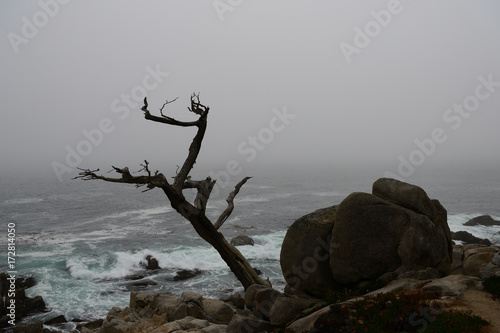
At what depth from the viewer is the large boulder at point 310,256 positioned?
13.8 m

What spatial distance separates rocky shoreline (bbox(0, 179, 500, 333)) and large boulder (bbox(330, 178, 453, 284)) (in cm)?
4

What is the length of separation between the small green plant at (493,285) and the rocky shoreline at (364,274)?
3 cm

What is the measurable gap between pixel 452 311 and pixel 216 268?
98.8ft

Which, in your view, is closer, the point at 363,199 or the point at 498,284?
the point at 498,284

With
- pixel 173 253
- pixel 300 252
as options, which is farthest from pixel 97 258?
pixel 300 252

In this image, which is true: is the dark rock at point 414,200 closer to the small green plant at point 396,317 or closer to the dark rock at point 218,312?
the small green plant at point 396,317

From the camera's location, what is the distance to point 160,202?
90812mm

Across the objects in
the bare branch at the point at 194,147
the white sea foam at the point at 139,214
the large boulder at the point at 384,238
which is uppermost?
the bare branch at the point at 194,147

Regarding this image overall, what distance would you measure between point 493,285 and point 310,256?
601 cm

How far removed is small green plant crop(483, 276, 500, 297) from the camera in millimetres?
10156

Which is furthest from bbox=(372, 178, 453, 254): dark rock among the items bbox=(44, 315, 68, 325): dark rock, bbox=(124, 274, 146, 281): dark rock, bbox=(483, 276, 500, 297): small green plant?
bbox=(124, 274, 146, 281): dark rock

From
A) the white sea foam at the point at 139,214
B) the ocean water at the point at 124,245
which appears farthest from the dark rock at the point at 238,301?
the white sea foam at the point at 139,214

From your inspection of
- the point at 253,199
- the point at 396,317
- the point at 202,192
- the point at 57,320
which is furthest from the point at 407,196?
the point at 253,199

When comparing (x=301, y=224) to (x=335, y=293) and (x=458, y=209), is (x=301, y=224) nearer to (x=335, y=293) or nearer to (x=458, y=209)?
(x=335, y=293)
